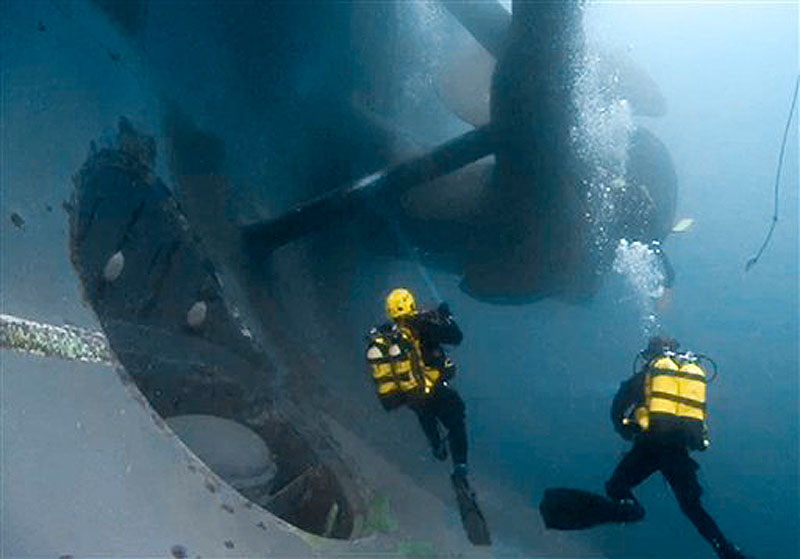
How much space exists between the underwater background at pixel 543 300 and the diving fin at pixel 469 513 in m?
0.81

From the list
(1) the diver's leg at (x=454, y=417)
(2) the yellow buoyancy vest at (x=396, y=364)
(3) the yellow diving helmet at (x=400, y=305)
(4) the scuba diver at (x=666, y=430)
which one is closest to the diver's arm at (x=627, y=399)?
(4) the scuba diver at (x=666, y=430)

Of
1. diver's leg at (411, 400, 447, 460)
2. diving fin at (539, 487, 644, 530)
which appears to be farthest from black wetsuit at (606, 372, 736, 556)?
diver's leg at (411, 400, 447, 460)

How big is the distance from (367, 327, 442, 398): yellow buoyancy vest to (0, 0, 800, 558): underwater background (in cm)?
172

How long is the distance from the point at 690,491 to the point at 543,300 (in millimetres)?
3593

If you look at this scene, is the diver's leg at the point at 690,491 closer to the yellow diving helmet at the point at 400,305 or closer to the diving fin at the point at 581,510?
the diving fin at the point at 581,510

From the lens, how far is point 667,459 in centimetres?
567

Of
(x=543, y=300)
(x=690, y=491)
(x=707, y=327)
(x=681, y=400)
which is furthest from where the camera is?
(x=707, y=327)

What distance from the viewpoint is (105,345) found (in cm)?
338

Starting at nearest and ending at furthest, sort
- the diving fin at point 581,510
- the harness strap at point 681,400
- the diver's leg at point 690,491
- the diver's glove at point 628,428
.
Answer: the harness strap at point 681,400 < the diver's leg at point 690,491 < the diver's glove at point 628,428 < the diving fin at point 581,510

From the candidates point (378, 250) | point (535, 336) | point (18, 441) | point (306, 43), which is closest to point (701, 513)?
point (535, 336)

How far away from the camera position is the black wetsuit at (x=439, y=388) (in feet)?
19.1

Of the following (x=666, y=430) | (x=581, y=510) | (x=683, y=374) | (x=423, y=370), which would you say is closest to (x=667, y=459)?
(x=666, y=430)

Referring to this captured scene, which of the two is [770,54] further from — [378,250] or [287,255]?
[287,255]

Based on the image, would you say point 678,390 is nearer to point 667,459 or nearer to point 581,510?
point 667,459
